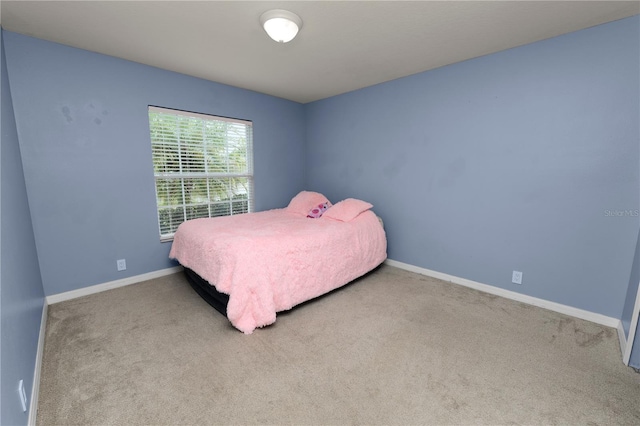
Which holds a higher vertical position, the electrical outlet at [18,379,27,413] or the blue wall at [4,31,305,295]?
the blue wall at [4,31,305,295]

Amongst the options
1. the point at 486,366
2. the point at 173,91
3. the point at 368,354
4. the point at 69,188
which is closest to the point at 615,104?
the point at 486,366

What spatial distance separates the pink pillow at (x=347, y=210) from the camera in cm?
312

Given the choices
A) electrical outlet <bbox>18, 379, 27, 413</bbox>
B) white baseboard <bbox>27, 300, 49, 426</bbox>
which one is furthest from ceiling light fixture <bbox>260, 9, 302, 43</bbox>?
white baseboard <bbox>27, 300, 49, 426</bbox>

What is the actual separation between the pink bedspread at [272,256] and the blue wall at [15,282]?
1027mm

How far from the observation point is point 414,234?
127 inches

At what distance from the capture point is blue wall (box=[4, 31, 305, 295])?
2.26 m

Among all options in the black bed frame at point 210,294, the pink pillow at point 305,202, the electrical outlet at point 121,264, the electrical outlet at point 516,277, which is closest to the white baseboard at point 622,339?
the electrical outlet at point 516,277

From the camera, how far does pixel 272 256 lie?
7.06 ft

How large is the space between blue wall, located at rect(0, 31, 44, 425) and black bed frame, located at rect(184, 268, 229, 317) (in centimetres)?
107

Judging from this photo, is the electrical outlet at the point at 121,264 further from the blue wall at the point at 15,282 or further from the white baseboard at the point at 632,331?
the white baseboard at the point at 632,331

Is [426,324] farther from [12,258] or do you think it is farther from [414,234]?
[12,258]

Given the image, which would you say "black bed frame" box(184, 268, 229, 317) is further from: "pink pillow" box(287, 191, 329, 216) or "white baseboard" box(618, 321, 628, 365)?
"white baseboard" box(618, 321, 628, 365)

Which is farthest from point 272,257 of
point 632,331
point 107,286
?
point 632,331

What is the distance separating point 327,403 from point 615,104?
2889 millimetres
